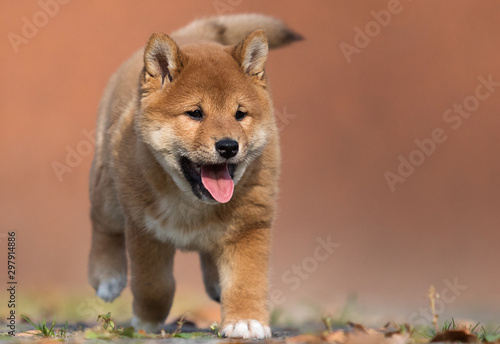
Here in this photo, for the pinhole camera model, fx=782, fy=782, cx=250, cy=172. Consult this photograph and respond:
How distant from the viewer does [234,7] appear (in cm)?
963

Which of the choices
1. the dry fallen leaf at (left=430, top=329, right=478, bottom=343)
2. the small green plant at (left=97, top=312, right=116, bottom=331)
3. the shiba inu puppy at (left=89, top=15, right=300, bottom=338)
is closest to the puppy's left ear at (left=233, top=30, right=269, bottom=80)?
the shiba inu puppy at (left=89, top=15, right=300, bottom=338)

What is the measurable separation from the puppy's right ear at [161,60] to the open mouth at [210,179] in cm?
46

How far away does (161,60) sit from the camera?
412cm

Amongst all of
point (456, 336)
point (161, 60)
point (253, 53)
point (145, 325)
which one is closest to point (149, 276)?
point (145, 325)

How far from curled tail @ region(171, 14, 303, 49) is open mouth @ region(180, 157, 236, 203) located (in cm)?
171

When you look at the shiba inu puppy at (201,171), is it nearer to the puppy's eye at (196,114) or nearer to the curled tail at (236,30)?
the puppy's eye at (196,114)

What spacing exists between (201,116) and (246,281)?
2.96 feet

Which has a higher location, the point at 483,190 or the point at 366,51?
the point at 366,51

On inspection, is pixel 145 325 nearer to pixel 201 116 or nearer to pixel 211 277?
pixel 211 277

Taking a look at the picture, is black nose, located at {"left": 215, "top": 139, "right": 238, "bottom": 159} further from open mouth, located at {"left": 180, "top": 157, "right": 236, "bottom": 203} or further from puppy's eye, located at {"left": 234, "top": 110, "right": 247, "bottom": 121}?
puppy's eye, located at {"left": 234, "top": 110, "right": 247, "bottom": 121}

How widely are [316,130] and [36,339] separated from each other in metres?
6.87

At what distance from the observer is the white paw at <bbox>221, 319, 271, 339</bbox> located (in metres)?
3.90

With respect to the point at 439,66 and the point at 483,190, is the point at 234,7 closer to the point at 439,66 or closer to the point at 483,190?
the point at 439,66

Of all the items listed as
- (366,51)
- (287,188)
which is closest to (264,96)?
(287,188)
